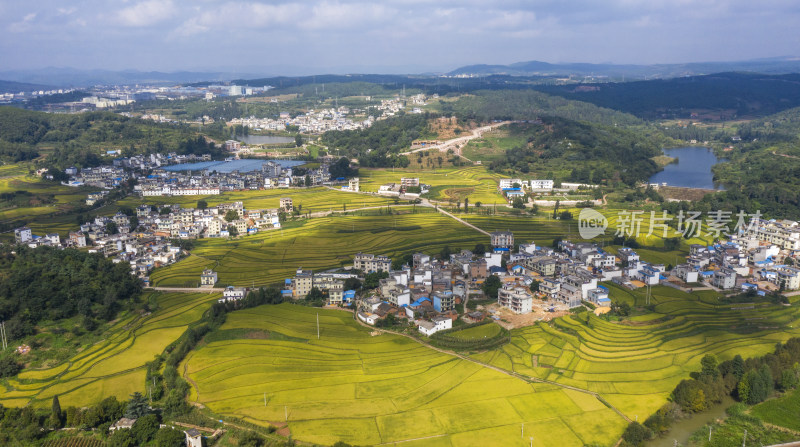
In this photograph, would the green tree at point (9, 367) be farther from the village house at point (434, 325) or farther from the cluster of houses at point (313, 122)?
the cluster of houses at point (313, 122)

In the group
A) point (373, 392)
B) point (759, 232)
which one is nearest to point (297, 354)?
point (373, 392)

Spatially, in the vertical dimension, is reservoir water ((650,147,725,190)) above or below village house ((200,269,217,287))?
above

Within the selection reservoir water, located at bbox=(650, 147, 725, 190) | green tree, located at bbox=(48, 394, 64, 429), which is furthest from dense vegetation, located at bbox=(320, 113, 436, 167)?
green tree, located at bbox=(48, 394, 64, 429)

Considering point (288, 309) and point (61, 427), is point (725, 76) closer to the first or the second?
point (288, 309)

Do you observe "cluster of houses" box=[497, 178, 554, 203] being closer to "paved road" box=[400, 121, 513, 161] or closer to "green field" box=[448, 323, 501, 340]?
"paved road" box=[400, 121, 513, 161]

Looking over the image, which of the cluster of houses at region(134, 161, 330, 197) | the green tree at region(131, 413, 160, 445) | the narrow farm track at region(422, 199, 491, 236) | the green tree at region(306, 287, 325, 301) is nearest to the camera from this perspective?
the green tree at region(131, 413, 160, 445)

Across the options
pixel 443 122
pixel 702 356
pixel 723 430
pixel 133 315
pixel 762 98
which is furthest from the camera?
pixel 762 98

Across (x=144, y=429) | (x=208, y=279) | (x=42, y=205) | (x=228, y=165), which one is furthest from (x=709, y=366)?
(x=228, y=165)
